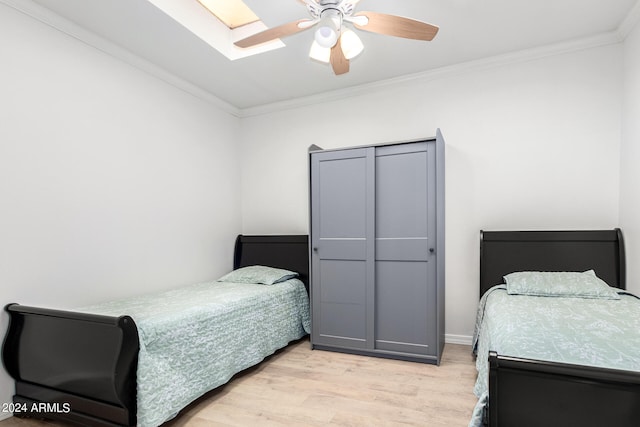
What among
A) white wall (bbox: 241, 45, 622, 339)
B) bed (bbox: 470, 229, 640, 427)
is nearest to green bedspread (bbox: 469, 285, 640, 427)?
bed (bbox: 470, 229, 640, 427)

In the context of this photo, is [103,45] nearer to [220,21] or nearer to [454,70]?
[220,21]

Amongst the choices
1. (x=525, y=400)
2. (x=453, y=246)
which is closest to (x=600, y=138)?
(x=453, y=246)

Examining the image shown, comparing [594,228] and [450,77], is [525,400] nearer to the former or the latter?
[594,228]

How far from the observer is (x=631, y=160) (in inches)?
100

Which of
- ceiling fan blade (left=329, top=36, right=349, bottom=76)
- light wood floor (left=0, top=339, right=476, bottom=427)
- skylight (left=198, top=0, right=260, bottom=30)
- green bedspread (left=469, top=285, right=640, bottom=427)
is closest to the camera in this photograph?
green bedspread (left=469, top=285, right=640, bottom=427)

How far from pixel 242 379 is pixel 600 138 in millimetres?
3422

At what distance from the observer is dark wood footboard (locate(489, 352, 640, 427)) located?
1129 mm

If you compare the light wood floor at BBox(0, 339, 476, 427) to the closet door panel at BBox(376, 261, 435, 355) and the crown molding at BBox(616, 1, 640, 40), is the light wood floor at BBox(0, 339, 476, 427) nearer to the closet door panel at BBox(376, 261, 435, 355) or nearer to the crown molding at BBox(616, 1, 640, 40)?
the closet door panel at BBox(376, 261, 435, 355)

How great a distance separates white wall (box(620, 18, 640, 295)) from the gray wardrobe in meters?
1.30

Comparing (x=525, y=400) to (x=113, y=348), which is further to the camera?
(x=113, y=348)

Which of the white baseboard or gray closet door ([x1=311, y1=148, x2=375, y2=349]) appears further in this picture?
the white baseboard

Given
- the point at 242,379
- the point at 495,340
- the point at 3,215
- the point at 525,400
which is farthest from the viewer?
the point at 242,379


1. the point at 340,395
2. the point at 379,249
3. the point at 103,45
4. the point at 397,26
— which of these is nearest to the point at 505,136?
the point at 379,249

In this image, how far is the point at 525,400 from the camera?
1.24 m
